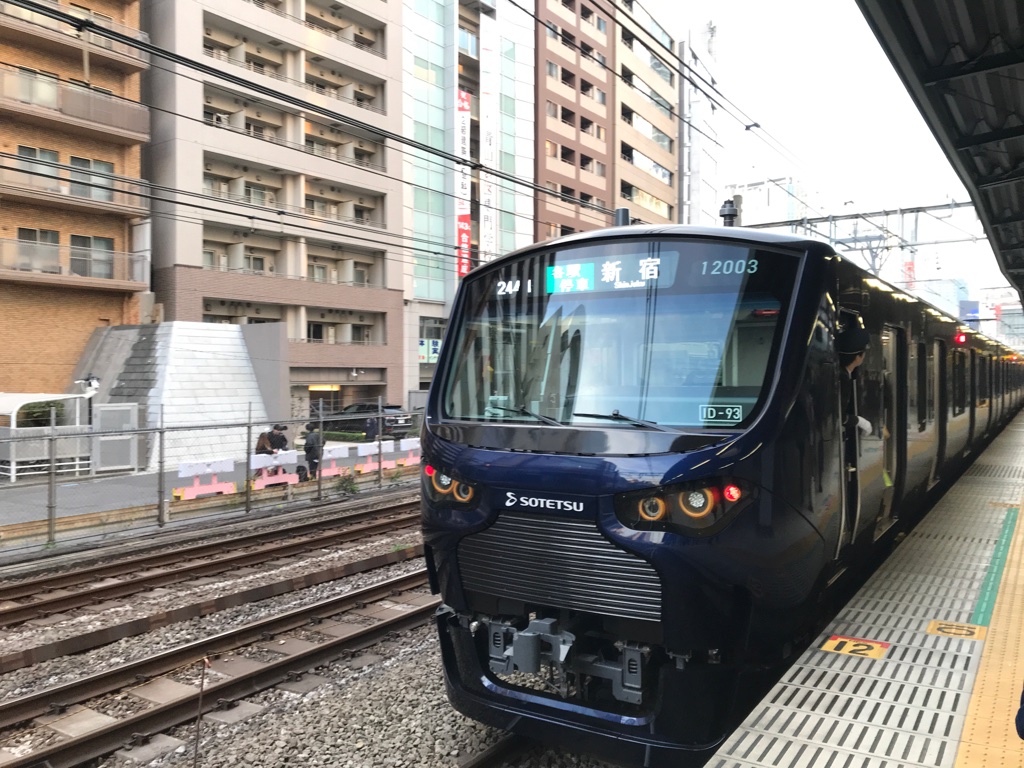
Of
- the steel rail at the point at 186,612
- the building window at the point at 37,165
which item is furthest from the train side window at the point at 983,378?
the building window at the point at 37,165

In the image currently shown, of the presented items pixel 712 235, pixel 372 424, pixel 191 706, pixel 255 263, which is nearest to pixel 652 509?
pixel 712 235

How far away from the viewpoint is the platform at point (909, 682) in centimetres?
310

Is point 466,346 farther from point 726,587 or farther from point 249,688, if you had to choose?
point 249,688

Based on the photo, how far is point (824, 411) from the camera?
409 centimetres

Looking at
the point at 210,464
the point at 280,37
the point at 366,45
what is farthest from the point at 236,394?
the point at 366,45

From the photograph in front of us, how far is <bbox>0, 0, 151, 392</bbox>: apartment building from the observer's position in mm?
25500

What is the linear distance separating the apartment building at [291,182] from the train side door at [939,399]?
2163cm

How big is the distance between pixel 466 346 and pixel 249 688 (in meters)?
3.27

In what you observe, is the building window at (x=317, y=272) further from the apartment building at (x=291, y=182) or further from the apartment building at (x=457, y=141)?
the apartment building at (x=457, y=141)

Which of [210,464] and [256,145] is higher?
[256,145]

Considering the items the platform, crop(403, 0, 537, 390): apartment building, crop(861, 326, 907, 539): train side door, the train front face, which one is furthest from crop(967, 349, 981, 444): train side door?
crop(403, 0, 537, 390): apartment building

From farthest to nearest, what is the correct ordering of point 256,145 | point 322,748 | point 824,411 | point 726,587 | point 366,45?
point 366,45 → point 256,145 → point 322,748 → point 824,411 → point 726,587

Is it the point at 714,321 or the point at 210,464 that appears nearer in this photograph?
the point at 714,321

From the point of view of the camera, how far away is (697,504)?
350 centimetres
